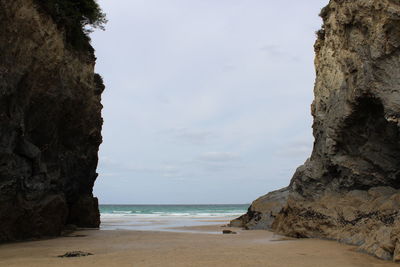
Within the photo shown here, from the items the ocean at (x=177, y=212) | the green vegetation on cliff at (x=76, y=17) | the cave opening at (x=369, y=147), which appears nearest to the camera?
the cave opening at (x=369, y=147)

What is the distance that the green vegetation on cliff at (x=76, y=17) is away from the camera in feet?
63.9

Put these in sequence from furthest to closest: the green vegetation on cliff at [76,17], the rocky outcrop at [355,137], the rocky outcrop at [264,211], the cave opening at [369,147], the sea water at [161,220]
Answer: the sea water at [161,220], the rocky outcrop at [264,211], the green vegetation on cliff at [76,17], the cave opening at [369,147], the rocky outcrop at [355,137]

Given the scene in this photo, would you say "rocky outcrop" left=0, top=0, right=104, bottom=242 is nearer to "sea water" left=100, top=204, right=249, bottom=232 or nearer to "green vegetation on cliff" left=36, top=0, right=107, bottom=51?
"green vegetation on cliff" left=36, top=0, right=107, bottom=51

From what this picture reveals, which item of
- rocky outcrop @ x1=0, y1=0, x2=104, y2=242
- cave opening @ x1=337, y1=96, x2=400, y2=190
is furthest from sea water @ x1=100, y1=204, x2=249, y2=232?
cave opening @ x1=337, y1=96, x2=400, y2=190

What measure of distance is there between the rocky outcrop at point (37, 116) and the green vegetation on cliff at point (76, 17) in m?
0.60

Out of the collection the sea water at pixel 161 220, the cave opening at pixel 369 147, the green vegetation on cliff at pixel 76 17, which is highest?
the green vegetation on cliff at pixel 76 17

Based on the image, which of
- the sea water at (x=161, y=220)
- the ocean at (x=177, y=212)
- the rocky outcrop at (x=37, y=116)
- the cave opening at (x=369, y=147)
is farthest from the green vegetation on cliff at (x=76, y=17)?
the ocean at (x=177, y=212)

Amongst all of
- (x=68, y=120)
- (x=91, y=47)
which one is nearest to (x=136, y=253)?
(x=68, y=120)

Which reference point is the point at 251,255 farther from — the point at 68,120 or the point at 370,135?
the point at 68,120

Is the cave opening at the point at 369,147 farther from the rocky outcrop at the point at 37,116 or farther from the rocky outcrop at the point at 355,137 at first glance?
the rocky outcrop at the point at 37,116

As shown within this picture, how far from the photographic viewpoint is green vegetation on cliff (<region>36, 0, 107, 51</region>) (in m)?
19.5

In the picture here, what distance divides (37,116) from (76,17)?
6505 mm

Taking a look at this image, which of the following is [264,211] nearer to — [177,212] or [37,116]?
[37,116]

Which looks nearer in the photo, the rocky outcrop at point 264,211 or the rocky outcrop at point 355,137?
the rocky outcrop at point 355,137
